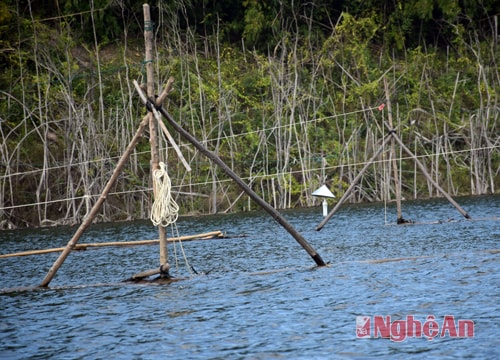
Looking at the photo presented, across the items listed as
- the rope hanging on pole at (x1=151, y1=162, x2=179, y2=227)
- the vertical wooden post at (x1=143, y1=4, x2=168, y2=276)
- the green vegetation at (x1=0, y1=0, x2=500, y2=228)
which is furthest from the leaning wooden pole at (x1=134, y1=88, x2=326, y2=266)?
the green vegetation at (x1=0, y1=0, x2=500, y2=228)

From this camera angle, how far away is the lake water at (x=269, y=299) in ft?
37.8

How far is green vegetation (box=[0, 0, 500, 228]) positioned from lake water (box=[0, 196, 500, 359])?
1036cm

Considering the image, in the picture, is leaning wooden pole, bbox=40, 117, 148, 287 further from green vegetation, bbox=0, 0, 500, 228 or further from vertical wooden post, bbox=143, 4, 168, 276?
green vegetation, bbox=0, 0, 500, 228

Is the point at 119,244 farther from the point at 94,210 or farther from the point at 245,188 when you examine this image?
→ the point at 245,188

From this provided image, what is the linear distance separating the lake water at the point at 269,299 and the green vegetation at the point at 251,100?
408 inches

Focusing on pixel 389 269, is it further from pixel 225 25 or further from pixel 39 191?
pixel 225 25

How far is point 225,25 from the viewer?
44.2 m

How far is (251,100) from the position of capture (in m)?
41.1

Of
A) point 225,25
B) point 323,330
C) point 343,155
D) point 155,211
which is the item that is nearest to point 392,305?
point 323,330

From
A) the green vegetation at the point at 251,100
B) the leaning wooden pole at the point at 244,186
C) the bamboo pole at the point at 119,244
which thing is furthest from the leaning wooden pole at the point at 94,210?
the green vegetation at the point at 251,100

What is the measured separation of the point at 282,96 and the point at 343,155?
312cm

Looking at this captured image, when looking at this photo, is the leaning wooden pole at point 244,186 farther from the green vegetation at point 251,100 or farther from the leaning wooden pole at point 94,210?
the green vegetation at point 251,100

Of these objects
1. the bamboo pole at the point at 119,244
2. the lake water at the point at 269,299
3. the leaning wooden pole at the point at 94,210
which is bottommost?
the lake water at the point at 269,299

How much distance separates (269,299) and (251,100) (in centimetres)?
2673
